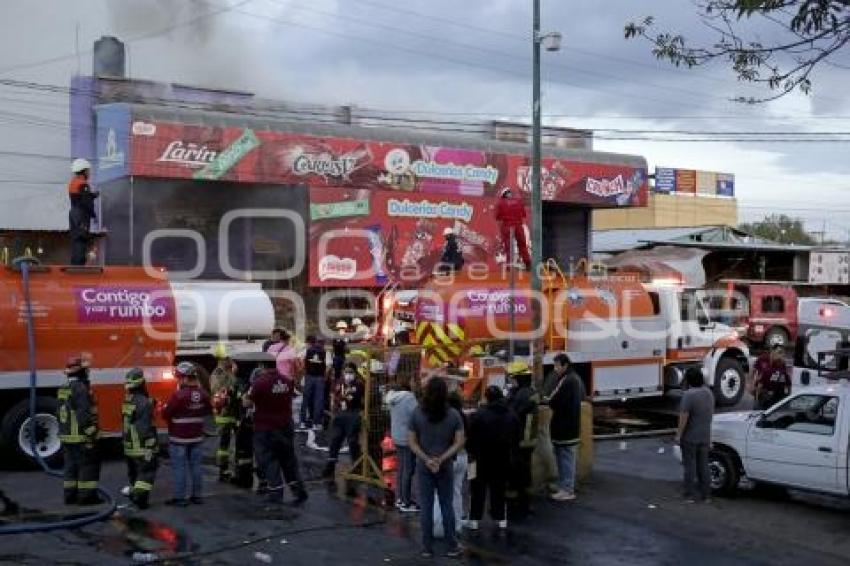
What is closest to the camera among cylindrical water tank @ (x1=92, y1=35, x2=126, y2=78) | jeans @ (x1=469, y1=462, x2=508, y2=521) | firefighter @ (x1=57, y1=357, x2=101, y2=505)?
jeans @ (x1=469, y1=462, x2=508, y2=521)

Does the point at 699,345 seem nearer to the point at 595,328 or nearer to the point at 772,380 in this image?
the point at 595,328

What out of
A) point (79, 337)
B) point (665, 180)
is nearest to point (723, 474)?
point (79, 337)

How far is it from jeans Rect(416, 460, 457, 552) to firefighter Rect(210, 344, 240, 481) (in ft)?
11.3

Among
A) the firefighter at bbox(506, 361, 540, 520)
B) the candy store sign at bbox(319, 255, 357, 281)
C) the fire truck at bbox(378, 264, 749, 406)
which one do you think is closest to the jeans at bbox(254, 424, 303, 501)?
the firefighter at bbox(506, 361, 540, 520)

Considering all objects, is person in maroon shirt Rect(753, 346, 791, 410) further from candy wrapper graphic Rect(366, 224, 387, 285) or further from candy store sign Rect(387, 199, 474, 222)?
candy store sign Rect(387, 199, 474, 222)

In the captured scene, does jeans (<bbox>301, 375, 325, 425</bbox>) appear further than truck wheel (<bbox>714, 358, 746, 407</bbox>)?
No

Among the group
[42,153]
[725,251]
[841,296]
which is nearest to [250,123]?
[42,153]

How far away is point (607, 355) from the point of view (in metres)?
18.0

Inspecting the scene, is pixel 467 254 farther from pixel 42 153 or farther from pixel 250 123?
pixel 42 153

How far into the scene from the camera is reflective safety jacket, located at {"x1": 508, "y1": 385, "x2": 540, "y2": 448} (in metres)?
10.5

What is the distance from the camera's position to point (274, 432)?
10.7 meters

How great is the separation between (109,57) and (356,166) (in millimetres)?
9883

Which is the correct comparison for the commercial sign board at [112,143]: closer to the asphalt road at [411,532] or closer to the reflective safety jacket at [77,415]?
the asphalt road at [411,532]

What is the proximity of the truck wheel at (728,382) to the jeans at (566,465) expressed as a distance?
9.49 meters
